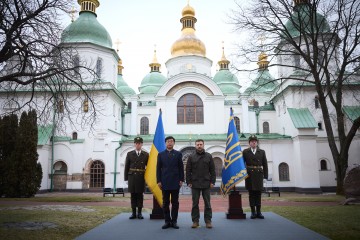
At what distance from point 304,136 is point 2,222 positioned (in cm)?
2292

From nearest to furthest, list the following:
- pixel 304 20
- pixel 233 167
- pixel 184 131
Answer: pixel 233 167
pixel 304 20
pixel 184 131

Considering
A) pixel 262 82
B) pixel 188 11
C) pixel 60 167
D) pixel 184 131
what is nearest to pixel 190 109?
pixel 184 131

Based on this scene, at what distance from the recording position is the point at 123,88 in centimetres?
4375

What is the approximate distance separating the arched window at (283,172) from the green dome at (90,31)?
19.6 metres

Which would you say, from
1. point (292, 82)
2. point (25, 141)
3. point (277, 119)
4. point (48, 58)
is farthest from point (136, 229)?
point (277, 119)

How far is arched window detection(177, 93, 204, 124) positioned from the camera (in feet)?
99.3

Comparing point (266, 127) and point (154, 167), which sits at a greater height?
point (266, 127)

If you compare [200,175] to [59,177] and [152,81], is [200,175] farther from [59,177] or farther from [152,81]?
[152,81]

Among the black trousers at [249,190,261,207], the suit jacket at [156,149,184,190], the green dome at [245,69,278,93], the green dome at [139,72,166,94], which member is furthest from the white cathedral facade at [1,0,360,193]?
the suit jacket at [156,149,184,190]

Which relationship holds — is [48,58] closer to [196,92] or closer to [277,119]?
[196,92]

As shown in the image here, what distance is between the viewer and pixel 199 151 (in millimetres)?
7637

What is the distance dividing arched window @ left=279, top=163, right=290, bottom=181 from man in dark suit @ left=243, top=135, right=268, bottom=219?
1947 cm

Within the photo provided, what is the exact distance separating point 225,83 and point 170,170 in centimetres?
3647

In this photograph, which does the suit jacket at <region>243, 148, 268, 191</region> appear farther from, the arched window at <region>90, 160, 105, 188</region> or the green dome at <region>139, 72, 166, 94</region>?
the green dome at <region>139, 72, 166, 94</region>
